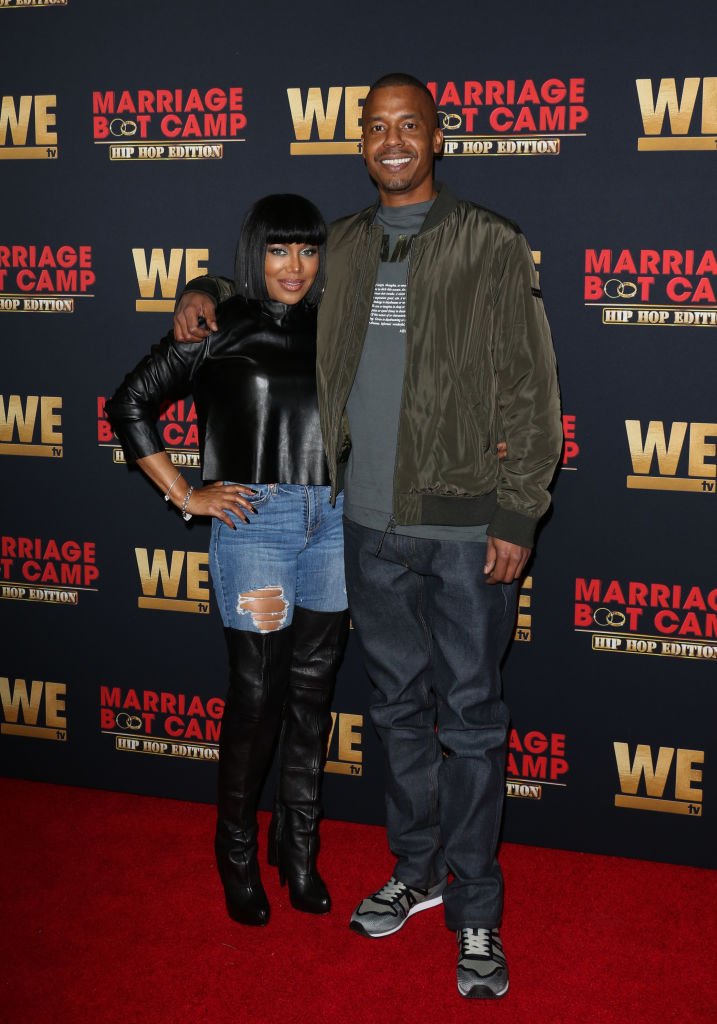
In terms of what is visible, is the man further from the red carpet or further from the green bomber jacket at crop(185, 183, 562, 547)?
the red carpet

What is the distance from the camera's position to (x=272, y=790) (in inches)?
119

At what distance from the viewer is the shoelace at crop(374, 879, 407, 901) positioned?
96.9 inches

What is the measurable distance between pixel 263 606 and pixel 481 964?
91cm

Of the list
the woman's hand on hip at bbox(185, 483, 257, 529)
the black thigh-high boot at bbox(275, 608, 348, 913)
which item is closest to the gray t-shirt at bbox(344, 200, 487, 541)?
the woman's hand on hip at bbox(185, 483, 257, 529)

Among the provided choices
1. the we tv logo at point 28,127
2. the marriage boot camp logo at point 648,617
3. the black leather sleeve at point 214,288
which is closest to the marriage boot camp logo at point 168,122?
the we tv logo at point 28,127

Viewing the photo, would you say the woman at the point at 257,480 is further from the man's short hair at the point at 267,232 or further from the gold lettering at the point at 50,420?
the gold lettering at the point at 50,420

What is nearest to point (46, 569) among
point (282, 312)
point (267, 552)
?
point (267, 552)

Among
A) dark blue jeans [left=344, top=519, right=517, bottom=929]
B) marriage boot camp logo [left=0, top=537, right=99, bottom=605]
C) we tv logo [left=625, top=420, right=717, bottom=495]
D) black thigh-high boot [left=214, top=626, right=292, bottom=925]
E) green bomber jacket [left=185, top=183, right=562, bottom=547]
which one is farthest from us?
marriage boot camp logo [left=0, top=537, right=99, bottom=605]

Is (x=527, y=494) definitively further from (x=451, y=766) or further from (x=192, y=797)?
(x=192, y=797)

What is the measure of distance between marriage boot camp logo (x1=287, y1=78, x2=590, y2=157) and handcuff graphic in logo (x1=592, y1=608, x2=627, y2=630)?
117cm

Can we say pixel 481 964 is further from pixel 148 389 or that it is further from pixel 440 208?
pixel 440 208

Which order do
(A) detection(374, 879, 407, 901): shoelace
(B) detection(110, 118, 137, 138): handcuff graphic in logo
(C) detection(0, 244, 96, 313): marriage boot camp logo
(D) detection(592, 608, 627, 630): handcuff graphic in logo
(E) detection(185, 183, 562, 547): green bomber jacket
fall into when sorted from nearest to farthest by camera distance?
(E) detection(185, 183, 562, 547): green bomber jacket → (A) detection(374, 879, 407, 901): shoelace → (D) detection(592, 608, 627, 630): handcuff graphic in logo → (B) detection(110, 118, 137, 138): handcuff graphic in logo → (C) detection(0, 244, 96, 313): marriage boot camp logo

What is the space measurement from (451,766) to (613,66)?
1.69m

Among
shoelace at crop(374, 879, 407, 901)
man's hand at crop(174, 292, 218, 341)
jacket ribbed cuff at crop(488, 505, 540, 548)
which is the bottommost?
→ shoelace at crop(374, 879, 407, 901)
